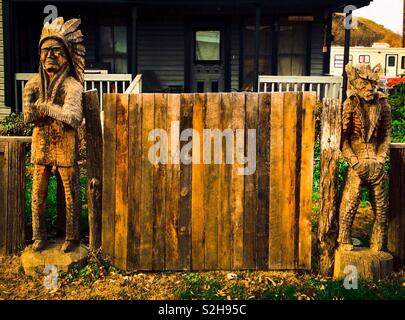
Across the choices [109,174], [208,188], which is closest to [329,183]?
[208,188]

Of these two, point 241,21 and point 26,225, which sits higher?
point 241,21

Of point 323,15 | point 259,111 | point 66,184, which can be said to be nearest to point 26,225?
point 66,184

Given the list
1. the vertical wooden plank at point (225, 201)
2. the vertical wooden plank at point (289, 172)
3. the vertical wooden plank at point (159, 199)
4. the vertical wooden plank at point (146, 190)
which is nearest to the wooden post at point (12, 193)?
the vertical wooden plank at point (146, 190)

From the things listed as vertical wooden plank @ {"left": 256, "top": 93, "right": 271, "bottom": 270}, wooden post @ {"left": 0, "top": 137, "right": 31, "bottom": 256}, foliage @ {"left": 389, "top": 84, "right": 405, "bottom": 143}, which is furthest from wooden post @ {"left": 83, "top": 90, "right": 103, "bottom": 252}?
foliage @ {"left": 389, "top": 84, "right": 405, "bottom": 143}

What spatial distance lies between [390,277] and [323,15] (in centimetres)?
1176

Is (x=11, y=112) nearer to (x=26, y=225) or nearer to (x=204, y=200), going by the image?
(x=26, y=225)

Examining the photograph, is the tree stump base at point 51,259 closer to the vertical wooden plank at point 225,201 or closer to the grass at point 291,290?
the grass at point 291,290

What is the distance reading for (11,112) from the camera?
12.6m

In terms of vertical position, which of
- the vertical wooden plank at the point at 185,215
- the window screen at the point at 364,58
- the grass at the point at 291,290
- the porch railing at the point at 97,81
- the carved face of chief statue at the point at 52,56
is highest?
the window screen at the point at 364,58

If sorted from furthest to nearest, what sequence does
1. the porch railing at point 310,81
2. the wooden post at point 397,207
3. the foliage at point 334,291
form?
the porch railing at point 310,81
the wooden post at point 397,207
the foliage at point 334,291

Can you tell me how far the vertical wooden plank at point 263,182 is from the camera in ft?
14.6

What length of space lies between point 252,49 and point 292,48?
3.93ft

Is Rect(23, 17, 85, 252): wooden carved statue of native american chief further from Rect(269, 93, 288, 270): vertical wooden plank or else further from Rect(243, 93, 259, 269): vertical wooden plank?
Rect(269, 93, 288, 270): vertical wooden plank

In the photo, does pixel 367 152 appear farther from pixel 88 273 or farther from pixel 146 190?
pixel 88 273
